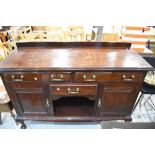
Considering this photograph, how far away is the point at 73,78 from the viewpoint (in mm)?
1135

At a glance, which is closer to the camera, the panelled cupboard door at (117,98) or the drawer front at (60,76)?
the drawer front at (60,76)

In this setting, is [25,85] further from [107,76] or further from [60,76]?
[107,76]

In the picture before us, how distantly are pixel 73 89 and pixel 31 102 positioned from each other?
0.46 m

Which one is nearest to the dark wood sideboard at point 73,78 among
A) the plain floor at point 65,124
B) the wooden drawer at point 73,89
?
the wooden drawer at point 73,89

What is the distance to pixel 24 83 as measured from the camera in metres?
1.17

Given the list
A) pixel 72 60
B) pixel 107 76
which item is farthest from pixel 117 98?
pixel 72 60

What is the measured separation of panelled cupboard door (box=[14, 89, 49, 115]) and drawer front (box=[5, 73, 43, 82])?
132mm

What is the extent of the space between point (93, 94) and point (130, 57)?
Answer: 1.62ft

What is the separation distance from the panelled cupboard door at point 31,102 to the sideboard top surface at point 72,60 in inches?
10.2

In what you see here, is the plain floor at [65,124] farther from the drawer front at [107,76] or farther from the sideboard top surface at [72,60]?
the sideboard top surface at [72,60]

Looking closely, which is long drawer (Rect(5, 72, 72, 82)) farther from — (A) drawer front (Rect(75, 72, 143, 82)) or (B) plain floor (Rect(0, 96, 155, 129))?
(B) plain floor (Rect(0, 96, 155, 129))

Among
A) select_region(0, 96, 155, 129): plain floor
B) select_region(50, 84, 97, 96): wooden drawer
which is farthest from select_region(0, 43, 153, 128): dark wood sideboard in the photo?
select_region(0, 96, 155, 129): plain floor

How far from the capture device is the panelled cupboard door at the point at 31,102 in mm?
1237
